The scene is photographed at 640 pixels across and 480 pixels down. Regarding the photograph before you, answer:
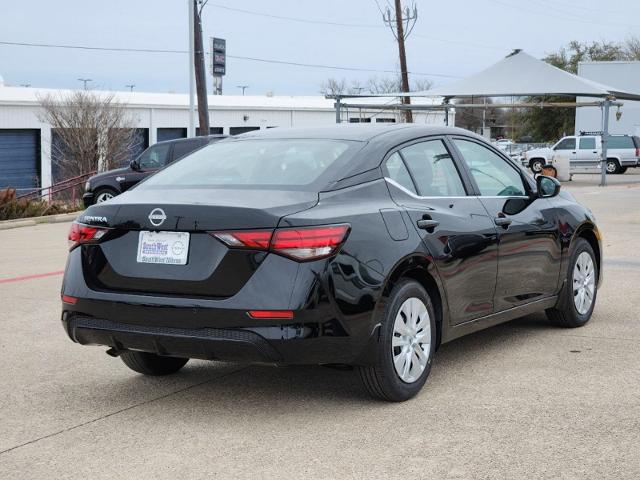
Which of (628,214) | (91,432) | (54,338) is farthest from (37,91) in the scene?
(91,432)

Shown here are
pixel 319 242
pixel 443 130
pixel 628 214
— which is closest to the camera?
pixel 319 242

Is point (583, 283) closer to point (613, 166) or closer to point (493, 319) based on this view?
point (493, 319)

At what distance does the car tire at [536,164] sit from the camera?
40219 mm

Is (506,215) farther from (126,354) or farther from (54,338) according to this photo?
(54,338)

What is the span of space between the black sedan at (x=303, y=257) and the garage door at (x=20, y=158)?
3639 centimetres

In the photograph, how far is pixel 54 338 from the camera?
7.72 metres

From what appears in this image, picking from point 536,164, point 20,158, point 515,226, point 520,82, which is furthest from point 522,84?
point 515,226

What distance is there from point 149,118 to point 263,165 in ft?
135

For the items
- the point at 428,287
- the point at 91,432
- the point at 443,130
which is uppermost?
the point at 443,130

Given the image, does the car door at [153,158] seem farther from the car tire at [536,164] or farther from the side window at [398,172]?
the car tire at [536,164]

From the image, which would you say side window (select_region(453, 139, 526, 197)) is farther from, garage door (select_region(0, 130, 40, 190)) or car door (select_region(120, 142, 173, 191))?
garage door (select_region(0, 130, 40, 190))

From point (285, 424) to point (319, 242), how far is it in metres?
0.99

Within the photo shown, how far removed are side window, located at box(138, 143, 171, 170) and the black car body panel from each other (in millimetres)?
16823

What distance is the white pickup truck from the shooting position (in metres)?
43.2
